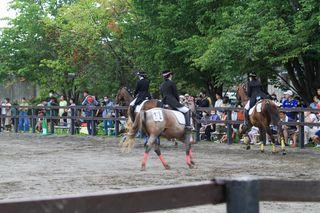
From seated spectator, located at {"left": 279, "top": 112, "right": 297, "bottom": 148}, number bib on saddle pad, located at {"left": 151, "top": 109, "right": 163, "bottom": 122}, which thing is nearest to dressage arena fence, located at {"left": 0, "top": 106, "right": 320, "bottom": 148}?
seated spectator, located at {"left": 279, "top": 112, "right": 297, "bottom": 148}

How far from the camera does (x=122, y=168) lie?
14.1 meters

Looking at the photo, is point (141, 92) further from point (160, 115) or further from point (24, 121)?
point (24, 121)

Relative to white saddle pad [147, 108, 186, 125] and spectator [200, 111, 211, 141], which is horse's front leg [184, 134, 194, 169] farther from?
spectator [200, 111, 211, 141]

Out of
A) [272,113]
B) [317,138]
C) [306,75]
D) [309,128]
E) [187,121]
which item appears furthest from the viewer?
[306,75]

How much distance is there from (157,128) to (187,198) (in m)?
10.3

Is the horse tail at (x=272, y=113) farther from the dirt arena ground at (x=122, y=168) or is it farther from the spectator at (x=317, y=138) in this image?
the spectator at (x=317, y=138)

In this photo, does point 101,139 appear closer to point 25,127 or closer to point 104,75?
point 25,127

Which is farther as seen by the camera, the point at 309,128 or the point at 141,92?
the point at 309,128

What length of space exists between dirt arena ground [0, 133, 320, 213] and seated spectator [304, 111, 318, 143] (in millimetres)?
1097

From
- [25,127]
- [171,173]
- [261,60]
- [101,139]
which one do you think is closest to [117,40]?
[25,127]

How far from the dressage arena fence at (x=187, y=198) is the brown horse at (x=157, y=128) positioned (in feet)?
32.0

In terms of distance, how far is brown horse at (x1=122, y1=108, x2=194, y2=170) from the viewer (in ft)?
44.5

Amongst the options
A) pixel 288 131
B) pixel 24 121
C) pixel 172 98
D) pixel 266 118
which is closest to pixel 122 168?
pixel 172 98

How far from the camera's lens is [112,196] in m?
3.03
